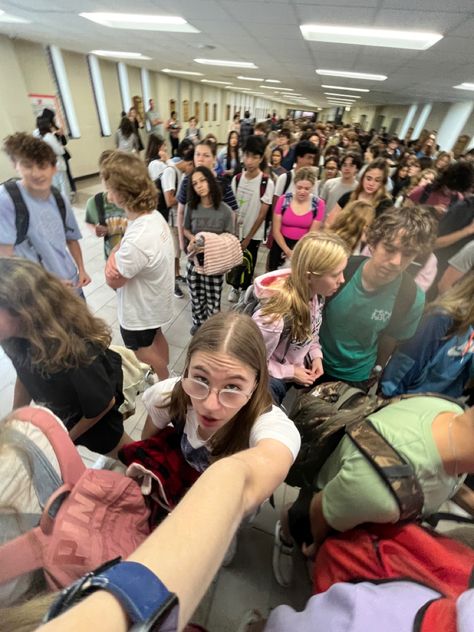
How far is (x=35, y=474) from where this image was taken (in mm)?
805

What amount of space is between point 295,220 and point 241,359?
257cm

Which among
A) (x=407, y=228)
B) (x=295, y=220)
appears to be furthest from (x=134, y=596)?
(x=295, y=220)

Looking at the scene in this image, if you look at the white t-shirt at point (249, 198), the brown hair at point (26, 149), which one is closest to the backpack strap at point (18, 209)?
the brown hair at point (26, 149)

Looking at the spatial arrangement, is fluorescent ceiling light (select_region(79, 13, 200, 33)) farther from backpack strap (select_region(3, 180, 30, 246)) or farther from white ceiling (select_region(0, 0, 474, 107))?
backpack strap (select_region(3, 180, 30, 246))

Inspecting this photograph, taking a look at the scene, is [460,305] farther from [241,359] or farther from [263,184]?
[263,184]

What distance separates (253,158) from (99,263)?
2774 millimetres

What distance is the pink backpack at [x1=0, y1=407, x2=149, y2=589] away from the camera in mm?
711

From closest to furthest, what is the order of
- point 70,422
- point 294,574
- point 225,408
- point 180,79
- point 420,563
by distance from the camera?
point 420,563 < point 225,408 < point 70,422 < point 294,574 < point 180,79

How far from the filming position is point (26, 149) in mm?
1999

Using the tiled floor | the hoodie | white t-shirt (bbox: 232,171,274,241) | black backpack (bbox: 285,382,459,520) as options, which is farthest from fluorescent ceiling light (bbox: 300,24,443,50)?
the tiled floor

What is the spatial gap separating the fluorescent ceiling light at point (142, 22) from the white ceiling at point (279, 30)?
200 millimetres

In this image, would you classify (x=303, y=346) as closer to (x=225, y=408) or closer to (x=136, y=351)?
(x=225, y=408)

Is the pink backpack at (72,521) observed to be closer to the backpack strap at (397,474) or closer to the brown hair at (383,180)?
the backpack strap at (397,474)

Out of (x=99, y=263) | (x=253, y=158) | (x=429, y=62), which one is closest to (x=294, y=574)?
(x=253, y=158)
